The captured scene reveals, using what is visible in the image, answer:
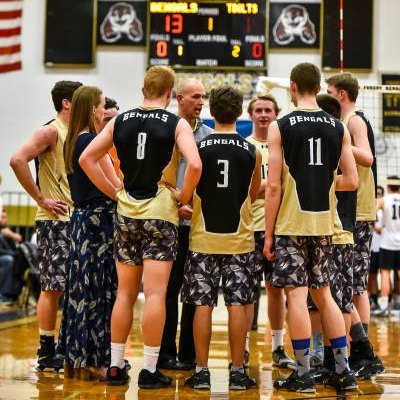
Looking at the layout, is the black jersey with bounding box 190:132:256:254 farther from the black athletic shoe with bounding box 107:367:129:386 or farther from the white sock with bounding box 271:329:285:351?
the white sock with bounding box 271:329:285:351

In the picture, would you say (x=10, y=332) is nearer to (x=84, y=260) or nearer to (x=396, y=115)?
(x=84, y=260)

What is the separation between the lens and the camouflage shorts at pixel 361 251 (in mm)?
5281

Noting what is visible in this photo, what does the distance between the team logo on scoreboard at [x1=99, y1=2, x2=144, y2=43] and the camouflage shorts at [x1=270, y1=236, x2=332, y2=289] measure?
1040cm

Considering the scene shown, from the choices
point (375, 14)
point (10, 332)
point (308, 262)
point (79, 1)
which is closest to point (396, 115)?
point (375, 14)

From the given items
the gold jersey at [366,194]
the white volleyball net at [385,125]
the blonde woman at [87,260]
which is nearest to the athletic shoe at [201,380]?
the blonde woman at [87,260]

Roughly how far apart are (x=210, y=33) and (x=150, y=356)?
32.2ft

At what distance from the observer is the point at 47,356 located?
519 centimetres

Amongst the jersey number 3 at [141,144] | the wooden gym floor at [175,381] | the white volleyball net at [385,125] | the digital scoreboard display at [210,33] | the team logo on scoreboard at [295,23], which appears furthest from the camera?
the team logo on scoreboard at [295,23]

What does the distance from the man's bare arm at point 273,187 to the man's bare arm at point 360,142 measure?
25.9 inches

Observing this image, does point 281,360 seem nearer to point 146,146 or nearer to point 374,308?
point 146,146

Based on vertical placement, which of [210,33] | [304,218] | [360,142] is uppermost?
[210,33]

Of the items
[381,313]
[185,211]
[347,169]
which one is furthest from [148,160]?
[381,313]

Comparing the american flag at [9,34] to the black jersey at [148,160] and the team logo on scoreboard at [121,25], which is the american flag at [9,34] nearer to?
the team logo on scoreboard at [121,25]

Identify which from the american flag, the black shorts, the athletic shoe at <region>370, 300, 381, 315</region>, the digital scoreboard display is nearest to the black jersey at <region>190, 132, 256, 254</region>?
the athletic shoe at <region>370, 300, 381, 315</region>
